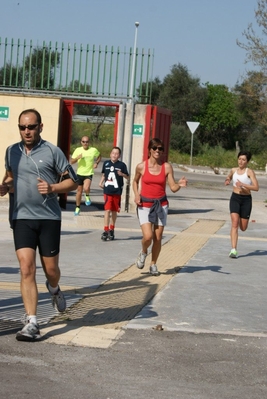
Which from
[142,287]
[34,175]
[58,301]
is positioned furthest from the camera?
[142,287]

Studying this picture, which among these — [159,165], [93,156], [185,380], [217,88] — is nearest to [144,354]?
[185,380]

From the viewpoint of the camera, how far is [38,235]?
7.06 metres

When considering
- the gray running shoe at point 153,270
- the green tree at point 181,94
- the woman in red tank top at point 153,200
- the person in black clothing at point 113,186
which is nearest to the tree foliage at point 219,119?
the green tree at point 181,94

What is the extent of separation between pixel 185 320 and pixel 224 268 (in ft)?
12.9

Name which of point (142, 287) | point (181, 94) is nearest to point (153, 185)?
point (142, 287)

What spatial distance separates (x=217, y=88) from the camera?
2633 inches

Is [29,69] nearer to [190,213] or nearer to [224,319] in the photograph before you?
[190,213]

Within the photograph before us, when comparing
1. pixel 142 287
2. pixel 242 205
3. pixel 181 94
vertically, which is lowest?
pixel 142 287

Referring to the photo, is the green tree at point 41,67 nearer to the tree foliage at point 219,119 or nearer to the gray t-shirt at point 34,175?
the gray t-shirt at point 34,175

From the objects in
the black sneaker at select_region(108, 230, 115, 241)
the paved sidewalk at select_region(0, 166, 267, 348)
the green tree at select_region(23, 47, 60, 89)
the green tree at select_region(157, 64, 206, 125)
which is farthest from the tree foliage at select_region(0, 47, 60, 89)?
the green tree at select_region(157, 64, 206, 125)

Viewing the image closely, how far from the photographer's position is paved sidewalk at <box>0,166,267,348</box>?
766cm

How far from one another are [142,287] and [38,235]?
3048mm

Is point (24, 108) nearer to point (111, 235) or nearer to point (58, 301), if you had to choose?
point (111, 235)

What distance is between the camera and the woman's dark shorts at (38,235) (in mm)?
6961
